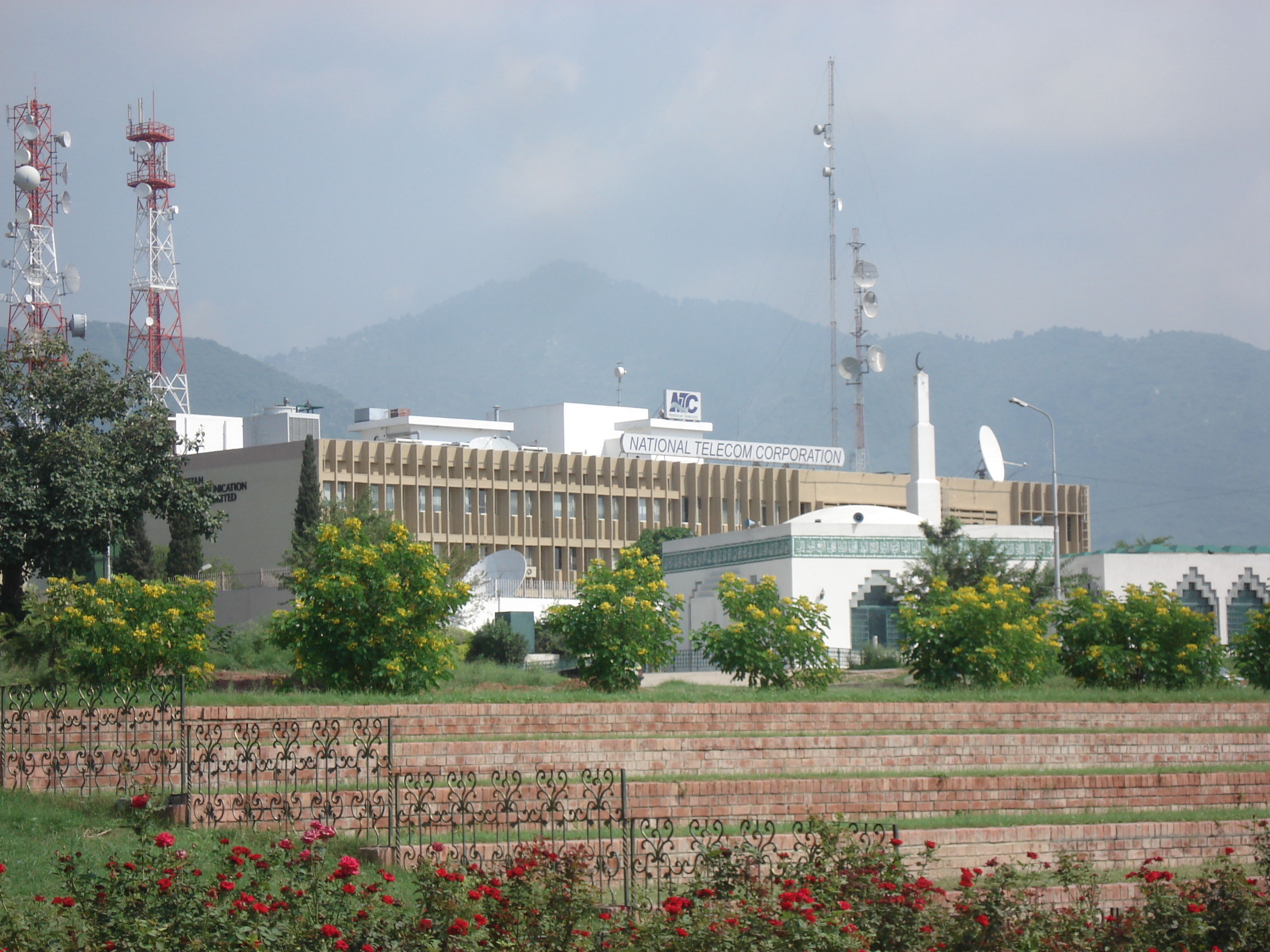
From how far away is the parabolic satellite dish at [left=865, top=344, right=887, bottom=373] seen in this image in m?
72.2

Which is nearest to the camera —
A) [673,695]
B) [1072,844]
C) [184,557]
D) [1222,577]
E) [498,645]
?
[1072,844]

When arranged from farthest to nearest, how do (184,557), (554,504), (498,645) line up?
(554,504), (184,557), (498,645)

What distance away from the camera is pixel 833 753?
19.0m

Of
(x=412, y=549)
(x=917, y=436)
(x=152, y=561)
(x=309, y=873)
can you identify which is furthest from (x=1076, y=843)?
(x=152, y=561)

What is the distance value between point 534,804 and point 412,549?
7.17 metres

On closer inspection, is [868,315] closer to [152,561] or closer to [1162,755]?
[152,561]

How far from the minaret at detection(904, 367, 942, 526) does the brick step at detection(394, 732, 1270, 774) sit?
1157 inches

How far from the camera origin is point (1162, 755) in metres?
20.6

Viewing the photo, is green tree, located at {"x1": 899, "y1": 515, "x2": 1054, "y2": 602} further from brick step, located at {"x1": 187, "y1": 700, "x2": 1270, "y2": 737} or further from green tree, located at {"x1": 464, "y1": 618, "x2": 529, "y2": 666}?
green tree, located at {"x1": 464, "y1": 618, "x2": 529, "y2": 666}

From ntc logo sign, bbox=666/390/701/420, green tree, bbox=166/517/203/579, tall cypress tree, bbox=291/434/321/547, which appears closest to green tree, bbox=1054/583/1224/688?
tall cypress tree, bbox=291/434/321/547

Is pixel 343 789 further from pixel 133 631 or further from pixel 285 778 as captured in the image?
pixel 133 631

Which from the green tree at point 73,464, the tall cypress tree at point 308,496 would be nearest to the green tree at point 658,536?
the tall cypress tree at point 308,496

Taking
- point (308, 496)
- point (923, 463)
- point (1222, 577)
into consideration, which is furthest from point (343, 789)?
point (308, 496)

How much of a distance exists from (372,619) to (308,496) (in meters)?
37.2
